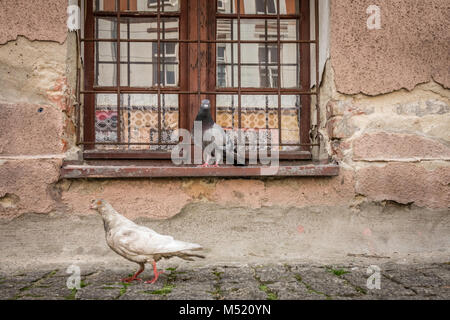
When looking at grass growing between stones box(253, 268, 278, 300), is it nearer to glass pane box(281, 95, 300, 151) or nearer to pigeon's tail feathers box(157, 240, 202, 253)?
pigeon's tail feathers box(157, 240, 202, 253)

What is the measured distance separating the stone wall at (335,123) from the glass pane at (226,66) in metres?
0.81

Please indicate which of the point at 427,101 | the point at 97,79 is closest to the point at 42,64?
the point at 97,79

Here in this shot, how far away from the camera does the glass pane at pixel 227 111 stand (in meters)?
3.57

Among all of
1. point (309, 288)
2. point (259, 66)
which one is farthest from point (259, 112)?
point (309, 288)

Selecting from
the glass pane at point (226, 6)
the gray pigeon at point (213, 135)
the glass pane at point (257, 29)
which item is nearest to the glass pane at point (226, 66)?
the glass pane at point (257, 29)

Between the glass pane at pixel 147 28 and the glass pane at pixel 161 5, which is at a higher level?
the glass pane at pixel 161 5

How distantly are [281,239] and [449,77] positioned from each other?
1.68m

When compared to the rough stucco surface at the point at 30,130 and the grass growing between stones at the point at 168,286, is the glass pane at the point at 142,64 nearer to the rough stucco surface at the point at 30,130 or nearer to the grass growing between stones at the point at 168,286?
the rough stucco surface at the point at 30,130

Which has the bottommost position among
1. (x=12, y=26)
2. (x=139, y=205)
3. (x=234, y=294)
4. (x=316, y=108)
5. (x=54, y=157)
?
A: (x=234, y=294)

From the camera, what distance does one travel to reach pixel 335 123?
3.21 m

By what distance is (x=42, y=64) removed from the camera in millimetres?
3072

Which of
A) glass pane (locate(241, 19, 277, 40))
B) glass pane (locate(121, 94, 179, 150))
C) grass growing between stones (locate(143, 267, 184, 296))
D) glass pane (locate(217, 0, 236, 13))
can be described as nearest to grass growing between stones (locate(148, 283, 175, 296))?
grass growing between stones (locate(143, 267, 184, 296))

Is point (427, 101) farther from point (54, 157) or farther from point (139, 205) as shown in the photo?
point (54, 157)

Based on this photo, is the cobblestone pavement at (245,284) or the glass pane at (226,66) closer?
the cobblestone pavement at (245,284)
